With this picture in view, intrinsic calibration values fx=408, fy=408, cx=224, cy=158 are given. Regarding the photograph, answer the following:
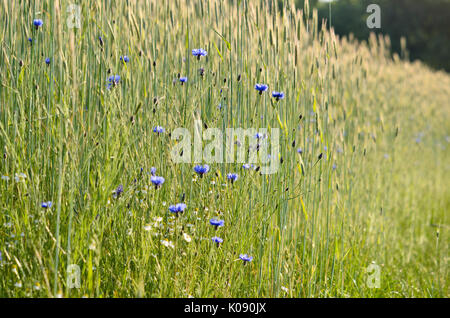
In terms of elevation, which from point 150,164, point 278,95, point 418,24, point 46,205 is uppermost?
point 418,24

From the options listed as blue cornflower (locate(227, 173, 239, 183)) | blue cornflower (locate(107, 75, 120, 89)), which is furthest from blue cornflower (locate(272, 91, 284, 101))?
blue cornflower (locate(107, 75, 120, 89))

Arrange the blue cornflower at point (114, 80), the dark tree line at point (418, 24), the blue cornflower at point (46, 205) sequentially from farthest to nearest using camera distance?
the dark tree line at point (418, 24), the blue cornflower at point (114, 80), the blue cornflower at point (46, 205)

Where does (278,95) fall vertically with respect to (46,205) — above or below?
above

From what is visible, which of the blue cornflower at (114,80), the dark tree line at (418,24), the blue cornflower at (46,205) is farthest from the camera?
the dark tree line at (418,24)

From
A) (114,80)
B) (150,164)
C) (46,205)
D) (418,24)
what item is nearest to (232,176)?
(150,164)

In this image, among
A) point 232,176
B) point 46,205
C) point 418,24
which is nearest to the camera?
point 46,205

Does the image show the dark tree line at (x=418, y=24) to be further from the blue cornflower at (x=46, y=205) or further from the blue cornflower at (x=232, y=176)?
the blue cornflower at (x=46, y=205)

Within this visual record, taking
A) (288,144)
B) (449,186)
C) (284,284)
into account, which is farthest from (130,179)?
(449,186)

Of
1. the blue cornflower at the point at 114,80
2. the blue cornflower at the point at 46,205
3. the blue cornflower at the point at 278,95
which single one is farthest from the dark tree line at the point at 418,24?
the blue cornflower at the point at 46,205

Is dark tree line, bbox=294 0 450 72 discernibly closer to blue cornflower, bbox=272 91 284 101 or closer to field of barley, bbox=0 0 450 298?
field of barley, bbox=0 0 450 298

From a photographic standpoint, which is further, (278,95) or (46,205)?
(278,95)

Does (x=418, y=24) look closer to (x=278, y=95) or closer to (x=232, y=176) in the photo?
(x=278, y=95)

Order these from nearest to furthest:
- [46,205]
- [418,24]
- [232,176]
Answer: [46,205]
[232,176]
[418,24]
